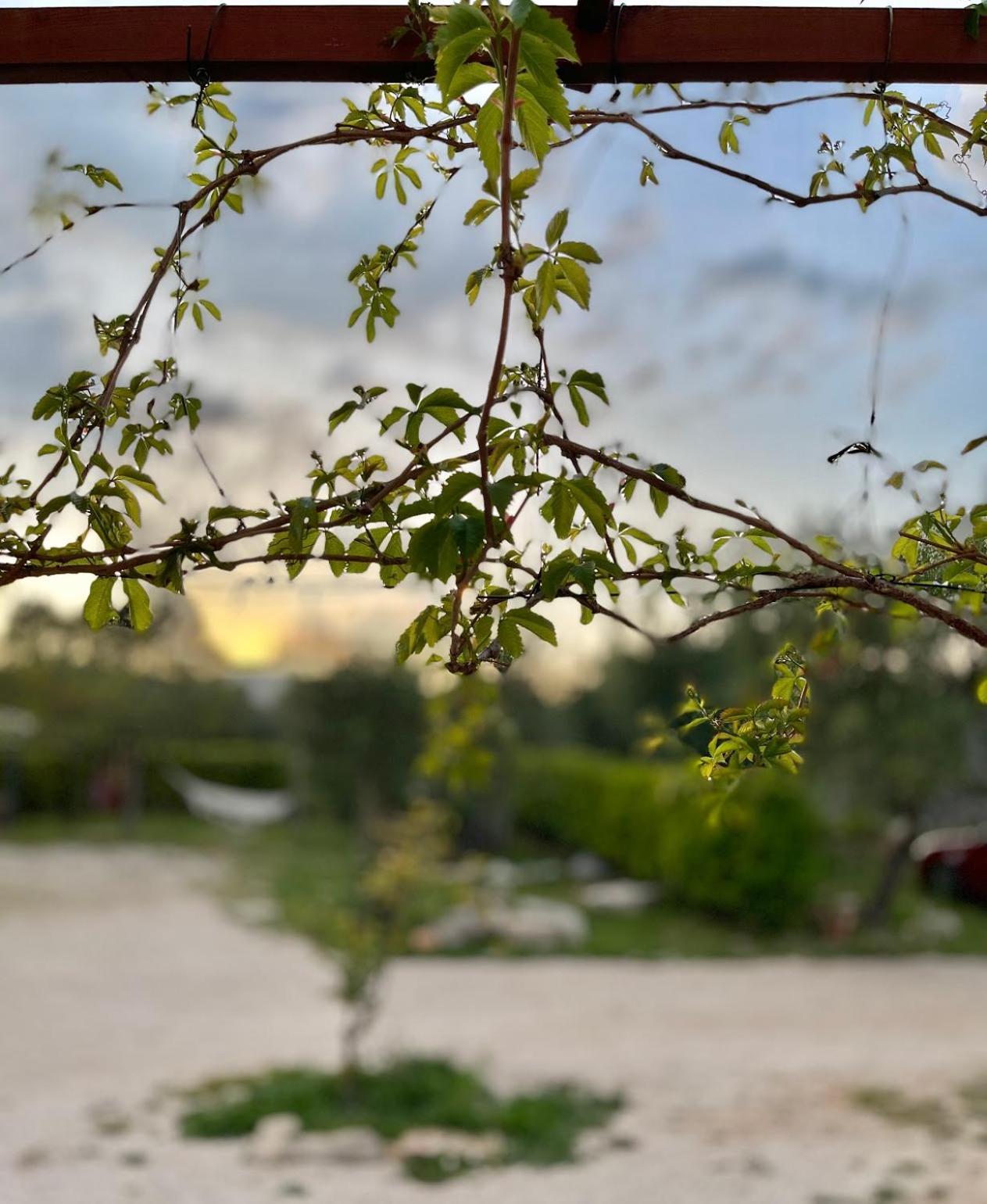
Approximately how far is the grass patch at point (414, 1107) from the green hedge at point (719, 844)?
2525 mm

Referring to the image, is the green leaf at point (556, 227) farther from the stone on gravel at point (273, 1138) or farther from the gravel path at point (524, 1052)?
the stone on gravel at point (273, 1138)

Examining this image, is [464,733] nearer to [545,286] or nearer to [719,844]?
[545,286]

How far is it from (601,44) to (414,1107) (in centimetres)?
405

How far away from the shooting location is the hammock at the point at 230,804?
14.6 metres

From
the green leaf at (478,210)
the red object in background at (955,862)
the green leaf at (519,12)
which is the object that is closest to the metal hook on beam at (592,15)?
the green leaf at (478,210)

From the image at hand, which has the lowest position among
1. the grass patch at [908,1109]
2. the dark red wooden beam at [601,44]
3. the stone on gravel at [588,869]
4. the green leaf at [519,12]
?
the grass patch at [908,1109]

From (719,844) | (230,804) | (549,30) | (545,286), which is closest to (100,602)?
(545,286)

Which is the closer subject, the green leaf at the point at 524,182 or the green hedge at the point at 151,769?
the green leaf at the point at 524,182

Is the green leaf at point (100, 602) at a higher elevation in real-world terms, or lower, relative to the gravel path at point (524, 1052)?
higher

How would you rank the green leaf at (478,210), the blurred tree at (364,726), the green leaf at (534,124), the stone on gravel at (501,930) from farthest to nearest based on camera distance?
the blurred tree at (364,726) < the stone on gravel at (501,930) < the green leaf at (478,210) < the green leaf at (534,124)

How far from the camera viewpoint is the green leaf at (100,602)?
118 centimetres

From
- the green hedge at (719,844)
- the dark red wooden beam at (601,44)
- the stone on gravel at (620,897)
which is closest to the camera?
the dark red wooden beam at (601,44)

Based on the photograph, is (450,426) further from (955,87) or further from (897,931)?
(897,931)

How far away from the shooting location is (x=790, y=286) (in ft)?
25.8
